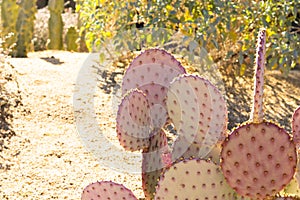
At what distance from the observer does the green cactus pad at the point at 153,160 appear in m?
2.33

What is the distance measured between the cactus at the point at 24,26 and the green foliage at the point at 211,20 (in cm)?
117

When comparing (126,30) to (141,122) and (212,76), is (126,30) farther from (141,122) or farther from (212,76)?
(141,122)

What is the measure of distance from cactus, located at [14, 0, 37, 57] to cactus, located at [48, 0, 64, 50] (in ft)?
1.26

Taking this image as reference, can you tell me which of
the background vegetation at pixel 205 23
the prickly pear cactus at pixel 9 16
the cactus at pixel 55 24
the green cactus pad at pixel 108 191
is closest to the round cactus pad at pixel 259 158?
the green cactus pad at pixel 108 191

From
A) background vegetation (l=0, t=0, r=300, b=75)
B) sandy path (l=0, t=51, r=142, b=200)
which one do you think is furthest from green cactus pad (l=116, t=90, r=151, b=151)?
background vegetation (l=0, t=0, r=300, b=75)

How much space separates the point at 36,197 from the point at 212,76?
2.71 meters

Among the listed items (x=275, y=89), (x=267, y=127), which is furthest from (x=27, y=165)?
(x=275, y=89)

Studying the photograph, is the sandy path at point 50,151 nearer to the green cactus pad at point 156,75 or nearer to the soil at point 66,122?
the soil at point 66,122

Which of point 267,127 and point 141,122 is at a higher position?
point 267,127

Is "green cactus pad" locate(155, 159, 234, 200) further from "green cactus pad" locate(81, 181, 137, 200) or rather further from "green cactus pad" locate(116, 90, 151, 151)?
"green cactus pad" locate(116, 90, 151, 151)

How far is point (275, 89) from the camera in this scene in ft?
18.7

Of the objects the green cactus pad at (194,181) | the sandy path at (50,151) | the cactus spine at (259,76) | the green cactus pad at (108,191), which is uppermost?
the cactus spine at (259,76)

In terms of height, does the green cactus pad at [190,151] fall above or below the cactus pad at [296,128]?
below

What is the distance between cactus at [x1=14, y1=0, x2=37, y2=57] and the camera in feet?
21.2
